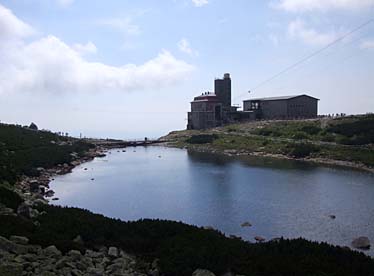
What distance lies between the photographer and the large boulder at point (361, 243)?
20.9 metres

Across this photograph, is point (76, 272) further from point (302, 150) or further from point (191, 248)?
point (302, 150)

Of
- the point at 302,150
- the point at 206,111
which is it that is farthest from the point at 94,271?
the point at 206,111

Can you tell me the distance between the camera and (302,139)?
6800 cm

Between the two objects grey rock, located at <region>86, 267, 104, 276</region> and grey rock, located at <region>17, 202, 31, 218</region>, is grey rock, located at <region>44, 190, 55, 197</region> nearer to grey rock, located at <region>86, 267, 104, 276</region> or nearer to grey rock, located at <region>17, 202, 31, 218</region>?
grey rock, located at <region>17, 202, 31, 218</region>

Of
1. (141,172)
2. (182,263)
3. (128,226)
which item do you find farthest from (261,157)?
(182,263)

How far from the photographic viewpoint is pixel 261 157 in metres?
63.7

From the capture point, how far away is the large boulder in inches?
821

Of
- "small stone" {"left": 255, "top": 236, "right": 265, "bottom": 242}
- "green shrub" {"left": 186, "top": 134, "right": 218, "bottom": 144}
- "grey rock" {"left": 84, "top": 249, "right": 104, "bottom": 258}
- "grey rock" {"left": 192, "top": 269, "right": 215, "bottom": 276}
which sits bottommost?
"small stone" {"left": 255, "top": 236, "right": 265, "bottom": 242}

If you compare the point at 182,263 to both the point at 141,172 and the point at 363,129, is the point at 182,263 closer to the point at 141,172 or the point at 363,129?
the point at 141,172

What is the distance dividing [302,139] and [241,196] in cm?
3619

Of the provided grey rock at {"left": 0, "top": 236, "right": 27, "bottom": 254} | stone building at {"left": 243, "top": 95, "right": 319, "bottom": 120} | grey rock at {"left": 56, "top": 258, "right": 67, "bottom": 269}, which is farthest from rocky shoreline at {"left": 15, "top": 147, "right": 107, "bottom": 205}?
stone building at {"left": 243, "top": 95, "right": 319, "bottom": 120}

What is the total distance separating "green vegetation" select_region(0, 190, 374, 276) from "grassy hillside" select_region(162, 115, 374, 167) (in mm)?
38893

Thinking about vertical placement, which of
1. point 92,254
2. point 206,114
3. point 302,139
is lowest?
point 92,254

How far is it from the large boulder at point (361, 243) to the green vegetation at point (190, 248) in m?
6.05
